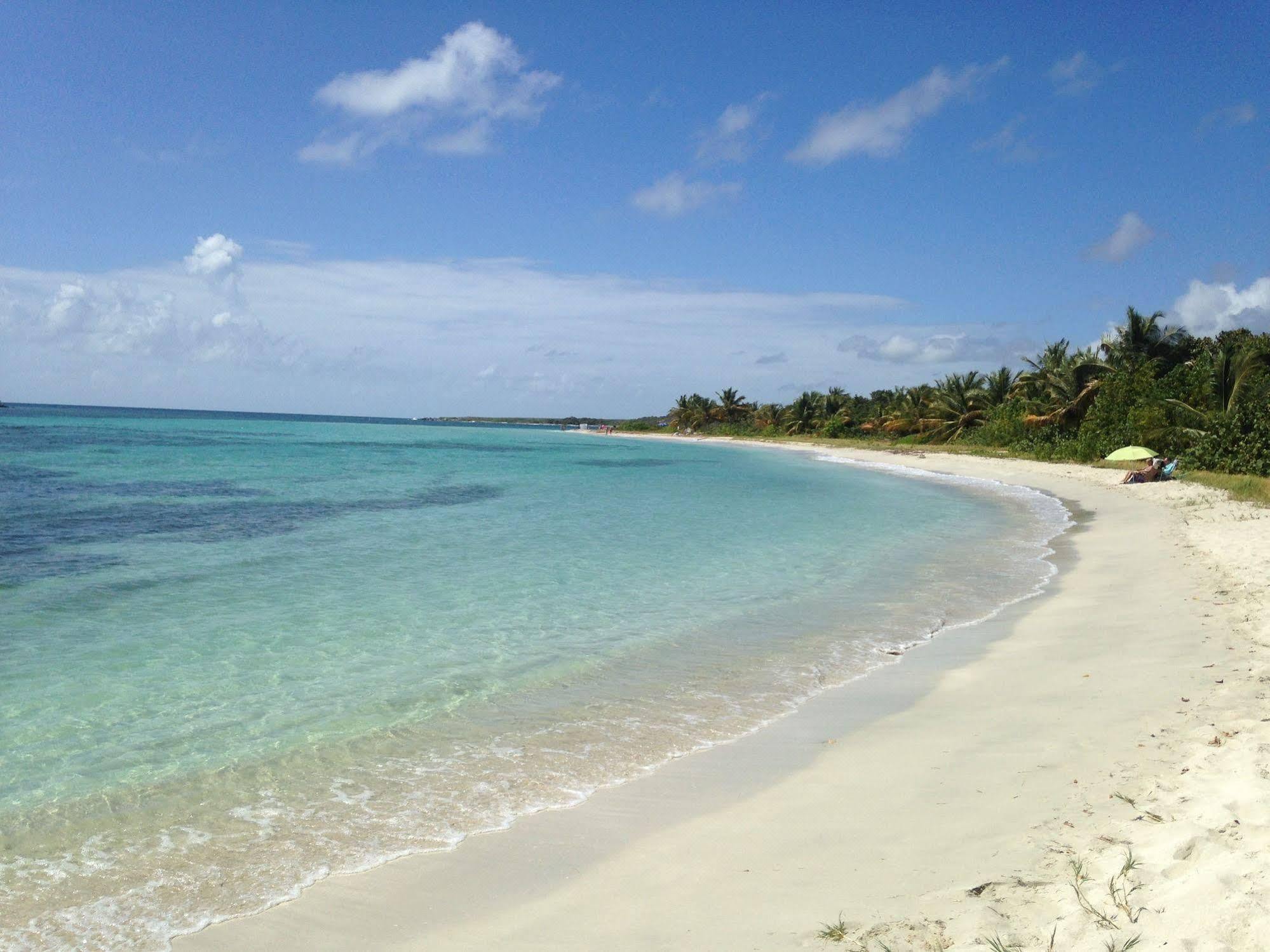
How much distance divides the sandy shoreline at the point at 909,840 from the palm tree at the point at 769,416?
93315mm

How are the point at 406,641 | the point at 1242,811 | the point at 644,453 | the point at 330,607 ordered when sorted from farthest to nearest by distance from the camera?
1. the point at 644,453
2. the point at 330,607
3. the point at 406,641
4. the point at 1242,811

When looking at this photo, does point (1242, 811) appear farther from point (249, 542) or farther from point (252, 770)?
point (249, 542)

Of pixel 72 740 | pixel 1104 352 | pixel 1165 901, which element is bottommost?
pixel 72 740

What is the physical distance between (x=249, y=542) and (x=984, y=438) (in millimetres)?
51136

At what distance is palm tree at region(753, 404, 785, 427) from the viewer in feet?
331

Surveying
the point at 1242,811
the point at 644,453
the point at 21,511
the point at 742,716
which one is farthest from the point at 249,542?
the point at 644,453

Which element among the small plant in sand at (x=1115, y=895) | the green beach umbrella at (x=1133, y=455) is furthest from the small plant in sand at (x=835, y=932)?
the green beach umbrella at (x=1133, y=455)

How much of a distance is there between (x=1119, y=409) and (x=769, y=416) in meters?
63.6

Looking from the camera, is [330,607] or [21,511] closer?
[330,607]

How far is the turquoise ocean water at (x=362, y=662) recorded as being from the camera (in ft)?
16.4

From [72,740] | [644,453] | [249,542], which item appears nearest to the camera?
[72,740]

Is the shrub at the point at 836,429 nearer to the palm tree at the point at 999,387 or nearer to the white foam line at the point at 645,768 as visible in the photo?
the palm tree at the point at 999,387

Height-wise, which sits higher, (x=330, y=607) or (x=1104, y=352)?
(x=1104, y=352)

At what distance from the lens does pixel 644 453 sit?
7369 cm
